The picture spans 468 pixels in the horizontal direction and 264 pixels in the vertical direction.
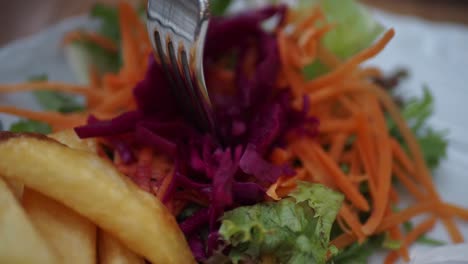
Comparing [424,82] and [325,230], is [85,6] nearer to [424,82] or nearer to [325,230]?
[424,82]

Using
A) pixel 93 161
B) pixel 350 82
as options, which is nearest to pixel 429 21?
pixel 350 82

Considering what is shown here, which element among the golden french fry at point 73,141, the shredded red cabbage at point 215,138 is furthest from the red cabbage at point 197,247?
the golden french fry at point 73,141

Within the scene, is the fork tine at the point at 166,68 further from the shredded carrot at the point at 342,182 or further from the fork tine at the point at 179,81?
the shredded carrot at the point at 342,182

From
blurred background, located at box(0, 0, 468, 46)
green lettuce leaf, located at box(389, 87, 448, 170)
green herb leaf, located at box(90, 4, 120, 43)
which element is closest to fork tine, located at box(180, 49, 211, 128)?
green lettuce leaf, located at box(389, 87, 448, 170)

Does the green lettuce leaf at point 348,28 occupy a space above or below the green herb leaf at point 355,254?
above

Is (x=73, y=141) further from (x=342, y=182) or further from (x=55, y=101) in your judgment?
(x=342, y=182)

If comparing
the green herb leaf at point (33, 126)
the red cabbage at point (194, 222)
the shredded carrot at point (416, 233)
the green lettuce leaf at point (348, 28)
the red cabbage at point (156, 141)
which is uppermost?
the green lettuce leaf at point (348, 28)

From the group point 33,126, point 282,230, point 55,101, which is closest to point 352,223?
point 282,230
